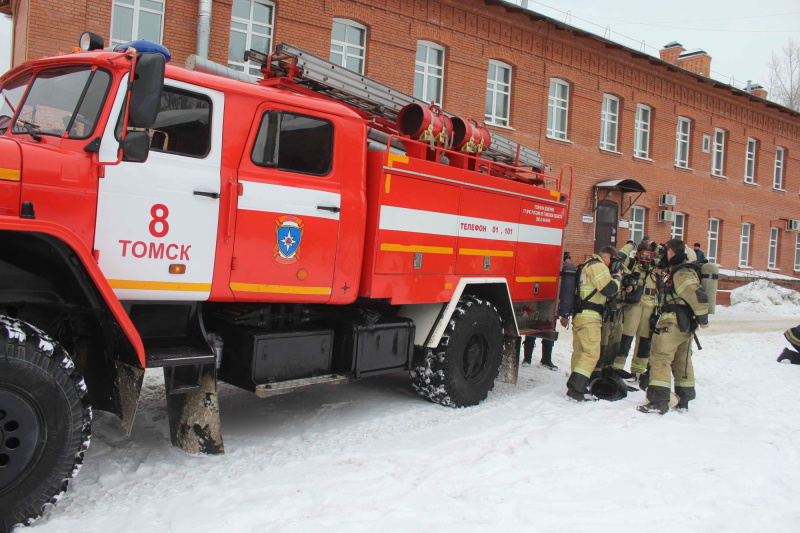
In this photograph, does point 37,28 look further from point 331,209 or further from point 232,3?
point 331,209

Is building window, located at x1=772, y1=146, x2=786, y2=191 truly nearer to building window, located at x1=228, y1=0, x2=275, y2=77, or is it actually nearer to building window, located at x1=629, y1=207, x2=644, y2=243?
building window, located at x1=629, y1=207, x2=644, y2=243

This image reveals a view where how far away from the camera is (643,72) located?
67.5 feet

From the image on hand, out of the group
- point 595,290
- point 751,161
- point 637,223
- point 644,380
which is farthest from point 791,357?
point 751,161

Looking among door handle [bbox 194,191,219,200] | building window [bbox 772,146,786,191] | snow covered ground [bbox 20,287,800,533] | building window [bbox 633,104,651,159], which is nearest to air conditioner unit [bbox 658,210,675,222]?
building window [bbox 633,104,651,159]

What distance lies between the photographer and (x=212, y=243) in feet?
14.1

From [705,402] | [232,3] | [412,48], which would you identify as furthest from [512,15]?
[705,402]

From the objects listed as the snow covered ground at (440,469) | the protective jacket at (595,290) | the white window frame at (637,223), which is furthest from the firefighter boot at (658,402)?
the white window frame at (637,223)

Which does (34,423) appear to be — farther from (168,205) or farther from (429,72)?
(429,72)

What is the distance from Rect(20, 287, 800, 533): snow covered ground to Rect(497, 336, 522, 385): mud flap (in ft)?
1.06

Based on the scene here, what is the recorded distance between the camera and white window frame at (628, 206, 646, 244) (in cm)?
2092

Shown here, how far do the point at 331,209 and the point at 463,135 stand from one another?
7.01 ft

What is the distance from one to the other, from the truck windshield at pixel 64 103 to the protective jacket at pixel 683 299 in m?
5.70

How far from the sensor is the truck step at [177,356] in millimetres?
3973

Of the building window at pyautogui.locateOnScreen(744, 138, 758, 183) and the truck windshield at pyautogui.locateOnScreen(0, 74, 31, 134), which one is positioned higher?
the building window at pyautogui.locateOnScreen(744, 138, 758, 183)
